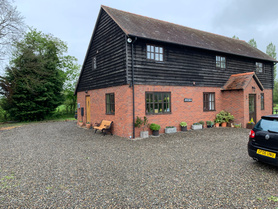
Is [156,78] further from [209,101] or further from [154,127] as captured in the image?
[209,101]

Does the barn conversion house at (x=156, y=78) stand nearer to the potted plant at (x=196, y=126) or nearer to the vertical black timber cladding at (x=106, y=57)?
the vertical black timber cladding at (x=106, y=57)

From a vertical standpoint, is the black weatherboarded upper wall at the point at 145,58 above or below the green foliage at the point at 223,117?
above

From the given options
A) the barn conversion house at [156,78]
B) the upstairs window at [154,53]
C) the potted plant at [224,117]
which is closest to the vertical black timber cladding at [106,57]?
the barn conversion house at [156,78]

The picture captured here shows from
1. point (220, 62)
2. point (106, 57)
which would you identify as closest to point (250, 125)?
point (220, 62)

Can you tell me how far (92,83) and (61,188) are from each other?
34.2ft

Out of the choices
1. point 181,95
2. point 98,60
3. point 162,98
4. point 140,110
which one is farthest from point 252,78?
point 98,60

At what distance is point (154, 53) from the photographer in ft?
35.3

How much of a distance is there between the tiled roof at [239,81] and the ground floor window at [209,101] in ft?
3.78

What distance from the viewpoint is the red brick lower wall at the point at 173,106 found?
10008 mm

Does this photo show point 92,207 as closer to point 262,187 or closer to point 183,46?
point 262,187

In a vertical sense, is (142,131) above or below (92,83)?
below

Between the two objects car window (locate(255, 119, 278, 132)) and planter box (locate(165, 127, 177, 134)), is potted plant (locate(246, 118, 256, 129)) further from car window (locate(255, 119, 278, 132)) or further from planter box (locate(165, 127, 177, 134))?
car window (locate(255, 119, 278, 132))

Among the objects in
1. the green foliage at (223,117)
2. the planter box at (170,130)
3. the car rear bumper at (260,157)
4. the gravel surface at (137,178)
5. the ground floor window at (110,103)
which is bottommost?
the gravel surface at (137,178)

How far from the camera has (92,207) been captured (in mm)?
3332
